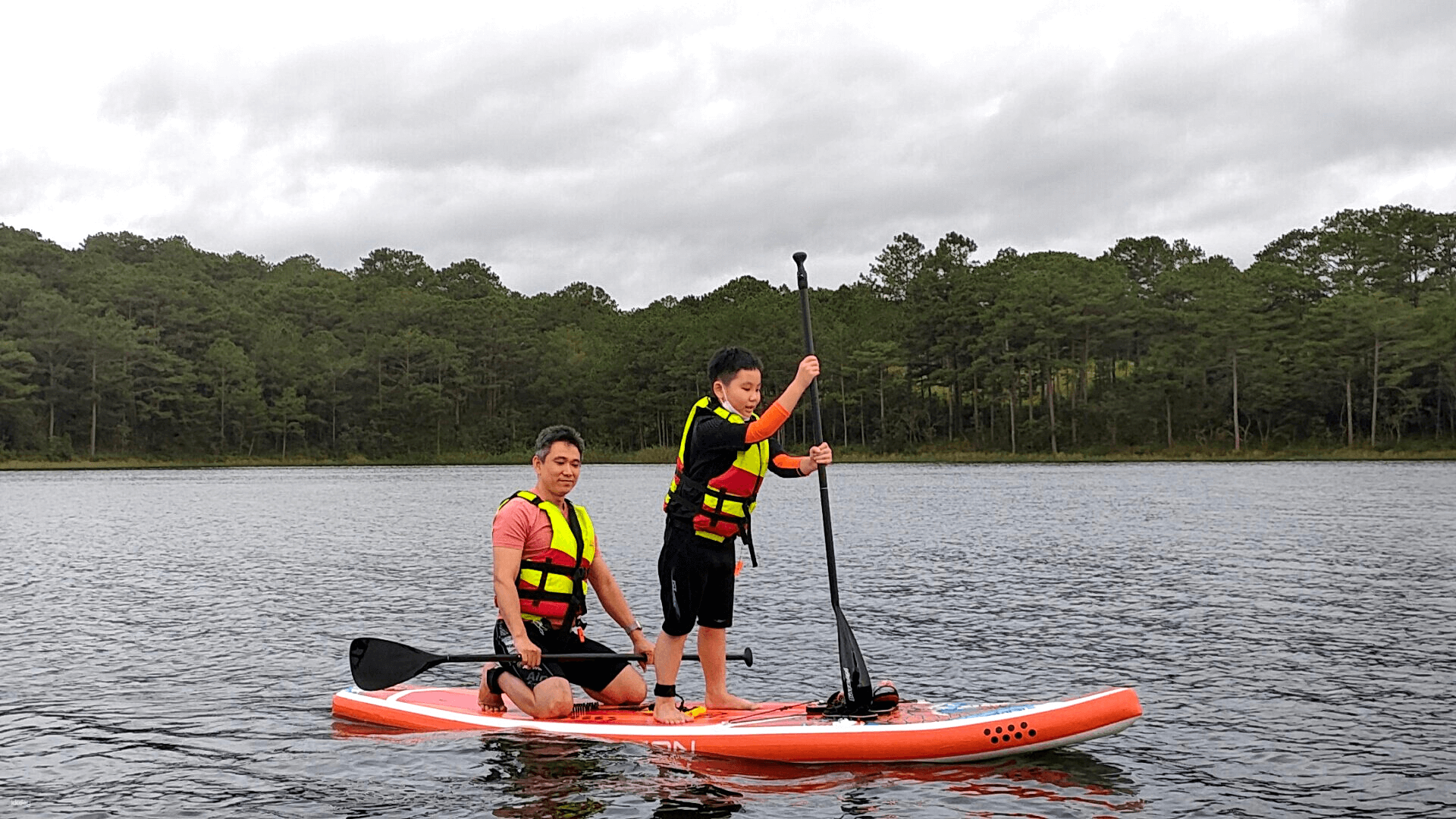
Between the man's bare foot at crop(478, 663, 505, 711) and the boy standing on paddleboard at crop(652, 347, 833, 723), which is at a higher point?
the boy standing on paddleboard at crop(652, 347, 833, 723)

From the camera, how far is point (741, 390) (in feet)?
26.9

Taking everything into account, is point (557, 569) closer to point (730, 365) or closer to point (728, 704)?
point (728, 704)

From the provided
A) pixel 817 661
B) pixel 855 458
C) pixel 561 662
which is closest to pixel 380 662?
pixel 561 662

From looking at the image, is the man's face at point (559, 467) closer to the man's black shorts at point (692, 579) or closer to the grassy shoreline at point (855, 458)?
the man's black shorts at point (692, 579)

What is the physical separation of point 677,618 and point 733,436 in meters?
1.31

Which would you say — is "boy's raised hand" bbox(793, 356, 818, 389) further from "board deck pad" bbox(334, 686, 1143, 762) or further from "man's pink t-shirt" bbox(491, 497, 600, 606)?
"board deck pad" bbox(334, 686, 1143, 762)

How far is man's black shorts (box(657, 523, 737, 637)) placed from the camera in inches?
331

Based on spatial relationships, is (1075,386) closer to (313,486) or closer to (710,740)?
(313,486)

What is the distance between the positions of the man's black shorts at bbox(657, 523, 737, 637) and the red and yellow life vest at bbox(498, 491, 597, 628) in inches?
23.8

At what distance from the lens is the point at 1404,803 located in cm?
773

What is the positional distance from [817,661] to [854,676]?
4.23m

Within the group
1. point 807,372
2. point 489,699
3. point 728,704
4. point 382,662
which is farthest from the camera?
point 382,662

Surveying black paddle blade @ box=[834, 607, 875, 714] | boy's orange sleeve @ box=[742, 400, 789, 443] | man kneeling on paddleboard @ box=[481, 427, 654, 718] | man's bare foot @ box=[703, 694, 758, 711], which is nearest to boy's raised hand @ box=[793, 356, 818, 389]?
boy's orange sleeve @ box=[742, 400, 789, 443]

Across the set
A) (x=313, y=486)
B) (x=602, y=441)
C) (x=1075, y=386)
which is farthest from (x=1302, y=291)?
(x=313, y=486)
